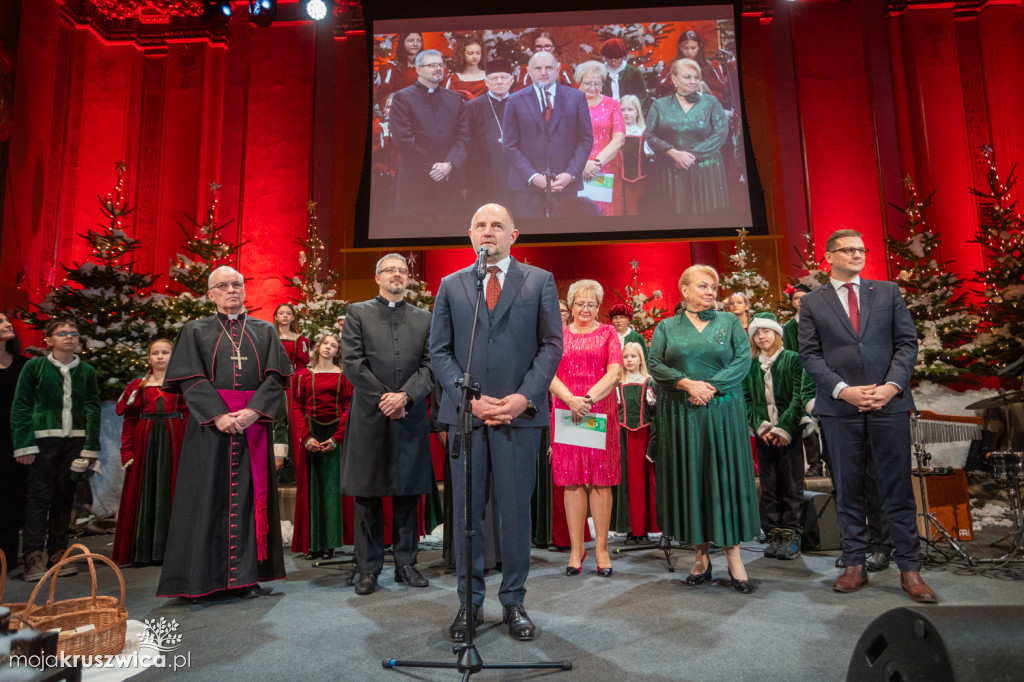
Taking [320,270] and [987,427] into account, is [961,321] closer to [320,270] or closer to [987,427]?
[987,427]

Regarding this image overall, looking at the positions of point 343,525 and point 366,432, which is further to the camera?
point 343,525

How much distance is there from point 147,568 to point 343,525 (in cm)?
137

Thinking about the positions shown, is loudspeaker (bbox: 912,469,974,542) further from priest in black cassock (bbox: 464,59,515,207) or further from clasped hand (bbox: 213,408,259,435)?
priest in black cassock (bbox: 464,59,515,207)

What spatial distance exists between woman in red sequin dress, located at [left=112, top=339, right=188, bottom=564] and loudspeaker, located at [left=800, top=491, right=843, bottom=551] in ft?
15.0

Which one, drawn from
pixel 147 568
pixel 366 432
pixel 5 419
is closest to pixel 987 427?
pixel 366 432

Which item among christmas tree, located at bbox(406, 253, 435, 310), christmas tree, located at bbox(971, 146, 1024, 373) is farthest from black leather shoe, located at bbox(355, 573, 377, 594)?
christmas tree, located at bbox(971, 146, 1024, 373)

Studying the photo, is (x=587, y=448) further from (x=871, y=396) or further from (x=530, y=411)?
(x=871, y=396)

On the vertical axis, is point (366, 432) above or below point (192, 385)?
below

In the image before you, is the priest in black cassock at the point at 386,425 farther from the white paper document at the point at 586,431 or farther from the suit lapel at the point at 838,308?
the suit lapel at the point at 838,308

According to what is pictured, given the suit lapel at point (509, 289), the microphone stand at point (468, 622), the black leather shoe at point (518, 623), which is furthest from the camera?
the suit lapel at point (509, 289)

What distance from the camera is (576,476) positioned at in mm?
4082

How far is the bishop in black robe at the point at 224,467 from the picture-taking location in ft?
11.6

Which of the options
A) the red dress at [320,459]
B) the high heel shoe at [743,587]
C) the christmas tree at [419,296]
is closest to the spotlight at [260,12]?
the christmas tree at [419,296]

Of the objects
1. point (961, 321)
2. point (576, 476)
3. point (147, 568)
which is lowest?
point (147, 568)
